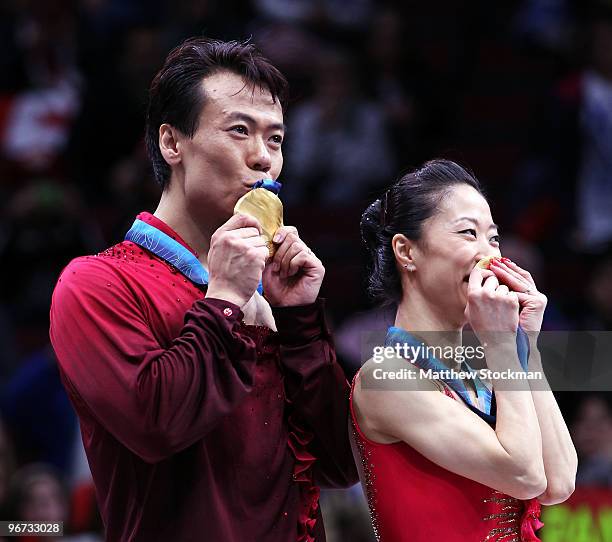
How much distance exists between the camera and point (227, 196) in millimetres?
2656

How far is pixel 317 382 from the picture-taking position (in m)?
2.68

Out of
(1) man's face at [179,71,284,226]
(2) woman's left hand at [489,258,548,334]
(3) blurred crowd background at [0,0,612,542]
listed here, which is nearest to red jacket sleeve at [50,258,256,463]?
(1) man's face at [179,71,284,226]

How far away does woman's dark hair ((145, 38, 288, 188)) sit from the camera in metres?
2.73

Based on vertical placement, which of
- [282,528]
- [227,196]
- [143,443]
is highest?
[227,196]

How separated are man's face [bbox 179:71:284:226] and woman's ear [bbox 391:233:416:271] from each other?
1.10 feet

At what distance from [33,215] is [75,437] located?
138cm

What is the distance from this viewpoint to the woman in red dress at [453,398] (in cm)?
248

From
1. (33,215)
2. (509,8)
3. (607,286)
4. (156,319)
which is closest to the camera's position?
(156,319)

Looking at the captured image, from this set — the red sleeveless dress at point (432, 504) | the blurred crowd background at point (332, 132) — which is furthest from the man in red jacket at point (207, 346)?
the blurred crowd background at point (332, 132)

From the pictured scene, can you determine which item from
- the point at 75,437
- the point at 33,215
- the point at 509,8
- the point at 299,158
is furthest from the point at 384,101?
the point at 75,437

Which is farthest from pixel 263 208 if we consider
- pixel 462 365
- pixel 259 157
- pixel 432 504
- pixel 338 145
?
pixel 338 145

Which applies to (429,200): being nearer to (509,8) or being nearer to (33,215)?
(33,215)

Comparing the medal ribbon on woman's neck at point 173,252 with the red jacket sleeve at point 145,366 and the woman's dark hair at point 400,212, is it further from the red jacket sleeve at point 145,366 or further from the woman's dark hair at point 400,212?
the woman's dark hair at point 400,212

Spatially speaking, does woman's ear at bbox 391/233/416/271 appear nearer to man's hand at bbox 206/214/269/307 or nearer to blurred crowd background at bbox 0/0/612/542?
man's hand at bbox 206/214/269/307
